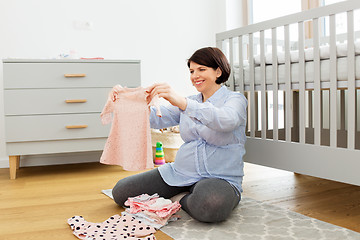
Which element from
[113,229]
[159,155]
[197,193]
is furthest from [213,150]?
[159,155]

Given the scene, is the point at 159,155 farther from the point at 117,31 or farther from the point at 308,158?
the point at 308,158

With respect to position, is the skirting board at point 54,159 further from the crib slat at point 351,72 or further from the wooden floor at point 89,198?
the crib slat at point 351,72

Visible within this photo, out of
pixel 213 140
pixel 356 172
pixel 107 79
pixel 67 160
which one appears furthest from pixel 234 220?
pixel 67 160

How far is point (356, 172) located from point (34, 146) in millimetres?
1990

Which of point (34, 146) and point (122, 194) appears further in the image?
point (34, 146)

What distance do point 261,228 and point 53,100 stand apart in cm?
172

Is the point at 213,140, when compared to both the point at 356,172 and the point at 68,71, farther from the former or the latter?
the point at 68,71

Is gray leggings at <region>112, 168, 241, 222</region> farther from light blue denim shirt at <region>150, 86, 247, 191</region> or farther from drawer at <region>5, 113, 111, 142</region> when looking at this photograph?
drawer at <region>5, 113, 111, 142</region>

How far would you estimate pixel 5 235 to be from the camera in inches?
58.6

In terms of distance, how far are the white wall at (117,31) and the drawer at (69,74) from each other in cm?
50

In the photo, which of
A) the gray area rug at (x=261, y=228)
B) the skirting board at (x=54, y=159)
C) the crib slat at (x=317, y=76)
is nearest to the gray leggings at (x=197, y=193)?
the gray area rug at (x=261, y=228)

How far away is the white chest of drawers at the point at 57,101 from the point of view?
2588 millimetres

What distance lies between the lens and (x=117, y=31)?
3.29 metres

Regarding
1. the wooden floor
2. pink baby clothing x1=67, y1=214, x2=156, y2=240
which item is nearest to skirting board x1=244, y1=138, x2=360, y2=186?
the wooden floor
